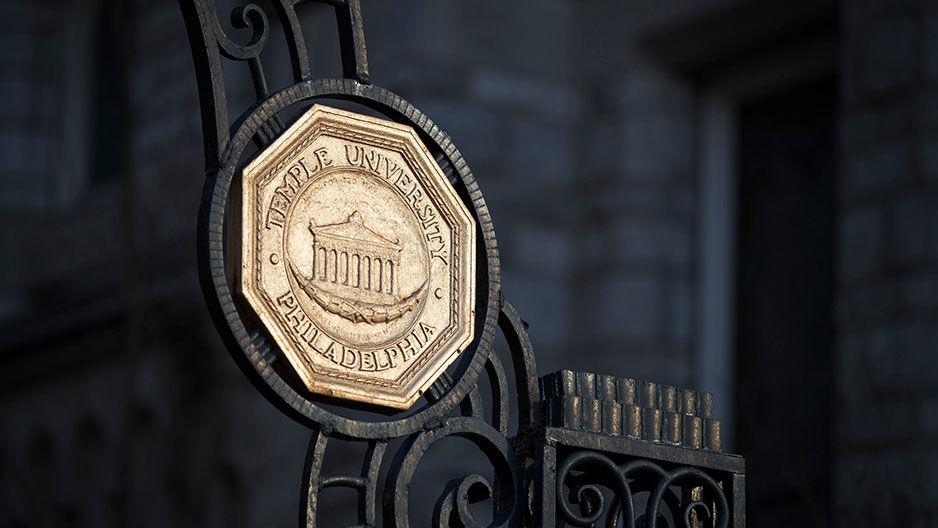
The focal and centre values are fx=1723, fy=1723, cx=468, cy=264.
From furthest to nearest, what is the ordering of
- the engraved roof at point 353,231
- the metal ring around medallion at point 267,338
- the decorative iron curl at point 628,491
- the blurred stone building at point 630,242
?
the blurred stone building at point 630,242
the decorative iron curl at point 628,491
the engraved roof at point 353,231
the metal ring around medallion at point 267,338

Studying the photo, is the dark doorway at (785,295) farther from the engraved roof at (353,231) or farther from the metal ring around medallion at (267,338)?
the engraved roof at (353,231)

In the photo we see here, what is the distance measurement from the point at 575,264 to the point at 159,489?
231cm

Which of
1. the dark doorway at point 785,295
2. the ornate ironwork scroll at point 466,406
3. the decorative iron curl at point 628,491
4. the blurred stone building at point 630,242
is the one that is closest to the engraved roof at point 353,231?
the ornate ironwork scroll at point 466,406

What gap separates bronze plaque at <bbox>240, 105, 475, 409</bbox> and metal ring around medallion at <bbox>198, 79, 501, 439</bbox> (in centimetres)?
3

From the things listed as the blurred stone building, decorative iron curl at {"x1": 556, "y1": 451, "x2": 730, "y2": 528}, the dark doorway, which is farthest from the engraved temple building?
the dark doorway

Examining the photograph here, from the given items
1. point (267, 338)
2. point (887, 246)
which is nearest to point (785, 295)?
point (887, 246)

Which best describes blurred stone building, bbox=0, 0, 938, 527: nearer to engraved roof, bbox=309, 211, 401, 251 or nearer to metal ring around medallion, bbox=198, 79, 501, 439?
metal ring around medallion, bbox=198, 79, 501, 439

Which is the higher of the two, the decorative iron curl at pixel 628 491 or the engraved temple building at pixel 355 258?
the engraved temple building at pixel 355 258

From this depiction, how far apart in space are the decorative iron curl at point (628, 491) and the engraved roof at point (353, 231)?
0.48 m

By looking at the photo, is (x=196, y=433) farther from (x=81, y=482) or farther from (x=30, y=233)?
(x=30, y=233)

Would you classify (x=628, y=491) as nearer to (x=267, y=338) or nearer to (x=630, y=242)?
(x=267, y=338)

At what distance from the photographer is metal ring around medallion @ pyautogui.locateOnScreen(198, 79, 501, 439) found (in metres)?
2.47

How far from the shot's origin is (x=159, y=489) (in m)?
7.95

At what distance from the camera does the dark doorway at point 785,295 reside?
6191 mm
